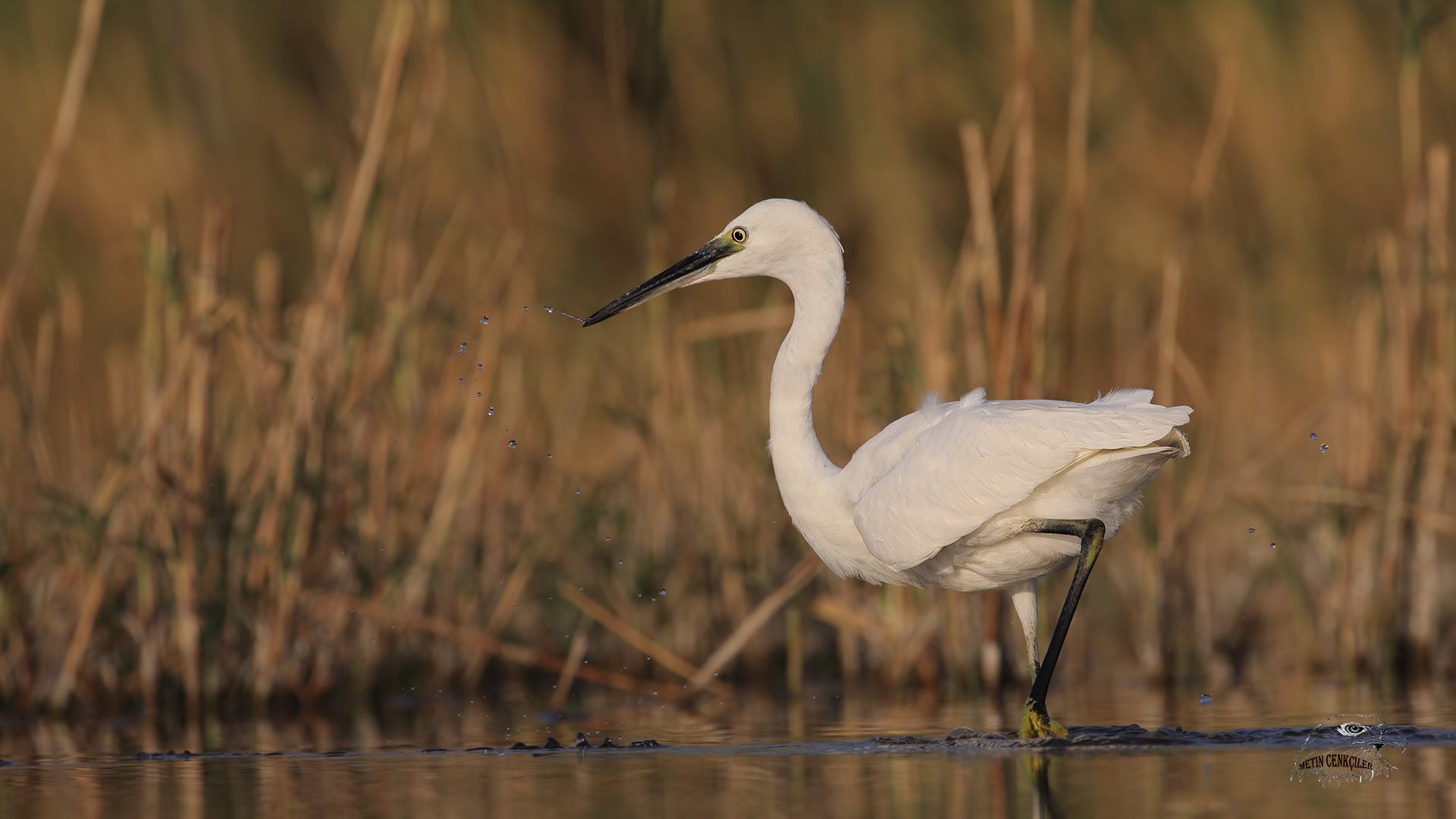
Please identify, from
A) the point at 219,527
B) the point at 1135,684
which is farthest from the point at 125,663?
the point at 1135,684

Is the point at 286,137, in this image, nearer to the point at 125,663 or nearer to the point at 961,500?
the point at 125,663

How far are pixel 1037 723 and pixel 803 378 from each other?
1.44 metres

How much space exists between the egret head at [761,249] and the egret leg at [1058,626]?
4.10ft

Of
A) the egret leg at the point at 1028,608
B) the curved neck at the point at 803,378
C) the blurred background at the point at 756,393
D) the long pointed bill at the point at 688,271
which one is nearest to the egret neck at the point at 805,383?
the curved neck at the point at 803,378

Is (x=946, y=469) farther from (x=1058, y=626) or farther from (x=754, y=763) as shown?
(x=754, y=763)

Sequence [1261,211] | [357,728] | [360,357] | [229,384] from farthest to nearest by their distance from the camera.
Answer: [229,384]
[1261,211]
[360,357]
[357,728]

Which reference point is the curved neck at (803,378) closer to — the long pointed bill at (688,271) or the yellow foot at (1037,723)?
the long pointed bill at (688,271)

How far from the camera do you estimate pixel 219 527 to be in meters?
6.63

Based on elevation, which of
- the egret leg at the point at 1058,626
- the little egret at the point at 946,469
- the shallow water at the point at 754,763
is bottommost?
the shallow water at the point at 754,763

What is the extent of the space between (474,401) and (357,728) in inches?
67.3

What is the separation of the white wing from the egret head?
2.72 feet

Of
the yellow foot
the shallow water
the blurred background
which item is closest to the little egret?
the yellow foot

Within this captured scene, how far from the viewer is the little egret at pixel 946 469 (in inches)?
205

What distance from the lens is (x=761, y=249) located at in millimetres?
6074
